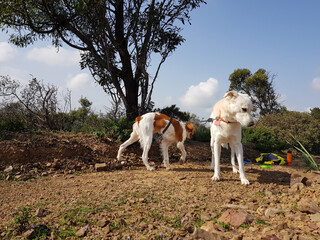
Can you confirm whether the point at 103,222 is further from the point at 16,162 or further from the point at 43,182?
the point at 16,162

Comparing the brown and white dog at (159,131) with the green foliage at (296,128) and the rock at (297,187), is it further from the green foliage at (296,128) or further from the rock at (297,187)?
the green foliage at (296,128)

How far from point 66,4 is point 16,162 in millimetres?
5990

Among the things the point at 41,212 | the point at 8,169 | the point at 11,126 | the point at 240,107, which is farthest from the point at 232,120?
the point at 11,126

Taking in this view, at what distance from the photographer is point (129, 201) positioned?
3.72 meters

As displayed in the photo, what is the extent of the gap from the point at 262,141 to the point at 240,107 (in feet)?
28.7

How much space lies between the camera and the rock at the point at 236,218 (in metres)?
2.84

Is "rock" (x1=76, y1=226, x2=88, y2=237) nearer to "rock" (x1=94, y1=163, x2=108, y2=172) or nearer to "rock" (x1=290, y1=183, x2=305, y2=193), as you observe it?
"rock" (x1=290, y1=183, x2=305, y2=193)

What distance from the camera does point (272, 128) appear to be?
14.8 meters

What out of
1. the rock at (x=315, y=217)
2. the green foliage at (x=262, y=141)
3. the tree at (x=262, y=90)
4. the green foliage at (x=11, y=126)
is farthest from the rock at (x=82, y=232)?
the tree at (x=262, y=90)

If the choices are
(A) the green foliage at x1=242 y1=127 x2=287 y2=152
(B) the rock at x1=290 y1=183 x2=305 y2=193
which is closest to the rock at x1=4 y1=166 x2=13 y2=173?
(B) the rock at x1=290 y1=183 x2=305 y2=193

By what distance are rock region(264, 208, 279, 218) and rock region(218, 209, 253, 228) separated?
0.96ft

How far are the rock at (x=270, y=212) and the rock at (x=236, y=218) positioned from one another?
0.96 ft

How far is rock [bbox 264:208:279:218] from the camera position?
3079 millimetres

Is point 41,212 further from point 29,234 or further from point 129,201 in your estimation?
point 129,201
